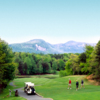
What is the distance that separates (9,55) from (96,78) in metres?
27.9

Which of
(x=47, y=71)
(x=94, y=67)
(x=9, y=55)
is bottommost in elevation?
(x=47, y=71)

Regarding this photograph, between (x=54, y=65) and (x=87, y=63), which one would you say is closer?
(x=87, y=63)

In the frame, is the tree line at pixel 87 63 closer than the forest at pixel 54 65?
No

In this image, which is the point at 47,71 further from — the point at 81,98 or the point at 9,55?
the point at 81,98

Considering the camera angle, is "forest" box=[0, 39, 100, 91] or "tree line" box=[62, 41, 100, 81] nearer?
"forest" box=[0, 39, 100, 91]

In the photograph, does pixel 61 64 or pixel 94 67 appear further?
pixel 61 64

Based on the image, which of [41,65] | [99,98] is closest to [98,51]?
[99,98]

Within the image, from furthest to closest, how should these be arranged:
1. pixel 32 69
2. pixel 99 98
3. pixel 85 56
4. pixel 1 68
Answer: pixel 32 69 → pixel 85 56 → pixel 1 68 → pixel 99 98

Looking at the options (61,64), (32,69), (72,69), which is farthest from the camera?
(61,64)

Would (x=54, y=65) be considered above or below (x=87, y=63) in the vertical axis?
below

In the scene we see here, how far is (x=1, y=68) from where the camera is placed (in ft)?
121

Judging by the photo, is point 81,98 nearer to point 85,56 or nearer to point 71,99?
point 71,99

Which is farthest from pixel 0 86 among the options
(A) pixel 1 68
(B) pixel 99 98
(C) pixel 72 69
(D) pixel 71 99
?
(C) pixel 72 69

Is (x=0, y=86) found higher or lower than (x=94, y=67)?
lower
